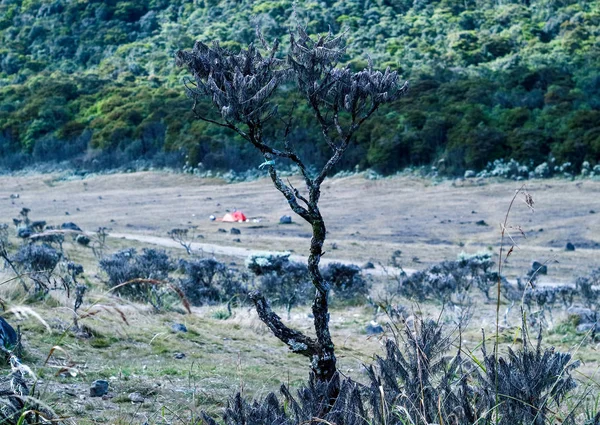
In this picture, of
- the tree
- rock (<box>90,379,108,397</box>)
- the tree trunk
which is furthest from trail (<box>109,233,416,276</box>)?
the tree trunk

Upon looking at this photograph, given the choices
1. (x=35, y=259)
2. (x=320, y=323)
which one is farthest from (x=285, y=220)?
(x=320, y=323)

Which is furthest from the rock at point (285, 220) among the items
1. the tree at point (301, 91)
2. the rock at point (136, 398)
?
the tree at point (301, 91)

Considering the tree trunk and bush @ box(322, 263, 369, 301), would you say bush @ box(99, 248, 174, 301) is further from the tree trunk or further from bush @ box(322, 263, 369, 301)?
the tree trunk

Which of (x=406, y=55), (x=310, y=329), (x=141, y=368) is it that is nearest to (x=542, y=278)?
(x=310, y=329)

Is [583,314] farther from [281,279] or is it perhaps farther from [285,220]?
[285,220]

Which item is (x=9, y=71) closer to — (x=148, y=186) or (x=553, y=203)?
(x=148, y=186)

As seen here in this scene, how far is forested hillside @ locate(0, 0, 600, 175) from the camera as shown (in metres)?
34.5

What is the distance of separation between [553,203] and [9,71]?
48.6 metres

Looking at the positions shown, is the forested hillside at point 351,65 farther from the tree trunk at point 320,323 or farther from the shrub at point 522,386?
the shrub at point 522,386

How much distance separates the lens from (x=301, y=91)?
4.14 meters

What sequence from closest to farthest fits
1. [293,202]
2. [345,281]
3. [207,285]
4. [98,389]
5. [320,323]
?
[320,323] → [293,202] → [98,389] → [207,285] → [345,281]

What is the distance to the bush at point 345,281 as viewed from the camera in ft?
40.0

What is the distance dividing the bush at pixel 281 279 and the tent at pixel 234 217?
1148 cm

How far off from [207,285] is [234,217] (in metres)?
14.1
